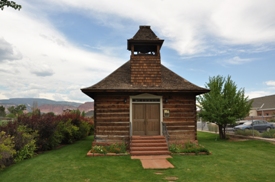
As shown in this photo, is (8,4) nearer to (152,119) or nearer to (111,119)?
(111,119)

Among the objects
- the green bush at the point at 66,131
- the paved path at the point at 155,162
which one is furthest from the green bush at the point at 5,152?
the paved path at the point at 155,162

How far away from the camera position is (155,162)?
1037 centimetres

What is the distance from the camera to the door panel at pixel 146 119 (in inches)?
560

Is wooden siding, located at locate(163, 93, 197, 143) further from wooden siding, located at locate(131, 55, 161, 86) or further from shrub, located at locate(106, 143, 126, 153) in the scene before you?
shrub, located at locate(106, 143, 126, 153)

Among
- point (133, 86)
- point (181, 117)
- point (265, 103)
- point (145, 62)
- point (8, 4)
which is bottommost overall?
point (181, 117)

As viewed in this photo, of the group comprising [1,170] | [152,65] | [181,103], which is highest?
[152,65]

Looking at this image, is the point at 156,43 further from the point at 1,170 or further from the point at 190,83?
the point at 1,170

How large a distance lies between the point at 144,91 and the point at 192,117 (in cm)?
364

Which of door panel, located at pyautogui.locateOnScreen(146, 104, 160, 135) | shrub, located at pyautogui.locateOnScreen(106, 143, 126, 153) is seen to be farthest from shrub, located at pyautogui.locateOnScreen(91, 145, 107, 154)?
door panel, located at pyautogui.locateOnScreen(146, 104, 160, 135)

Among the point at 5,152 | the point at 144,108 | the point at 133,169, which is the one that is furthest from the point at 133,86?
the point at 5,152

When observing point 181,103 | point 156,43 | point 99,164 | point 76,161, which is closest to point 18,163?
point 76,161

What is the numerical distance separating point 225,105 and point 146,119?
8.17m

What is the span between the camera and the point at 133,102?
14.2 metres

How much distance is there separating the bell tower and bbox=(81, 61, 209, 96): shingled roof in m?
0.56
